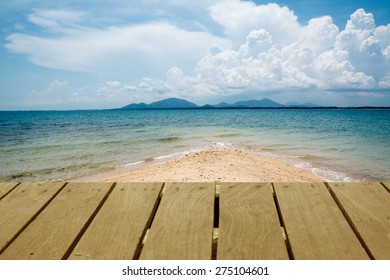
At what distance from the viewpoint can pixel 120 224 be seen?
1.94 metres

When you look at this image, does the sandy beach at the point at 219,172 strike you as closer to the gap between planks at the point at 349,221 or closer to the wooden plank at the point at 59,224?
the wooden plank at the point at 59,224

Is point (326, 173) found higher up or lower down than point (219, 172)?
lower down

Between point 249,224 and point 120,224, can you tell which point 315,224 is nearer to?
point 249,224

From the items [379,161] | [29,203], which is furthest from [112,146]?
[29,203]

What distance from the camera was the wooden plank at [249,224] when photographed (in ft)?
5.32

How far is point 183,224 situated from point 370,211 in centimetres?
123

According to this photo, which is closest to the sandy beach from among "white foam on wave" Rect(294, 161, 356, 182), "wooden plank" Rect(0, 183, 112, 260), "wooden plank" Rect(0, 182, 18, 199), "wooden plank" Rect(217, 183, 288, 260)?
"white foam on wave" Rect(294, 161, 356, 182)

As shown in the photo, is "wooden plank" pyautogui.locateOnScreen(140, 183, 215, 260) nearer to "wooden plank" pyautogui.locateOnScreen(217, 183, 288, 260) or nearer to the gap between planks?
"wooden plank" pyautogui.locateOnScreen(217, 183, 288, 260)

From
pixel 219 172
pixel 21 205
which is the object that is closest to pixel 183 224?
pixel 21 205

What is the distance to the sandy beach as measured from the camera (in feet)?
36.0

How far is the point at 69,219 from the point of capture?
203 centimetres

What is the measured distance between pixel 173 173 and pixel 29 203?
9.46m
